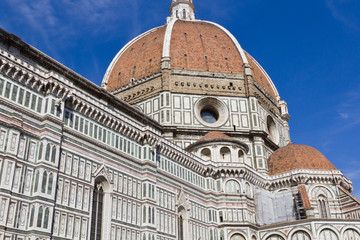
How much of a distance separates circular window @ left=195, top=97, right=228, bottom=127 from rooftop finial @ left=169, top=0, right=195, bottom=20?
25784 millimetres

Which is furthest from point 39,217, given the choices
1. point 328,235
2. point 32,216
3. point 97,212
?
point 328,235

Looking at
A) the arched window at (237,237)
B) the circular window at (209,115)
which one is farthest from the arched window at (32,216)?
the circular window at (209,115)

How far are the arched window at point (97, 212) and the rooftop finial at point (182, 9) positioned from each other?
1864 inches

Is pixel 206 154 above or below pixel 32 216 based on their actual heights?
above

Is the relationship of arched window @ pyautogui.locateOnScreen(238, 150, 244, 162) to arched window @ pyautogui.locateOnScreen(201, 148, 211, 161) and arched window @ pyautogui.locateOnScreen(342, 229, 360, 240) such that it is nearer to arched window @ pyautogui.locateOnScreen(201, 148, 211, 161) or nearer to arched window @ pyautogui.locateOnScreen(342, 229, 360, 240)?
arched window @ pyautogui.locateOnScreen(201, 148, 211, 161)

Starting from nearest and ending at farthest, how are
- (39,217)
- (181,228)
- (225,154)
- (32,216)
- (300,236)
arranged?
(32,216) < (39,217) < (181,228) < (300,236) < (225,154)

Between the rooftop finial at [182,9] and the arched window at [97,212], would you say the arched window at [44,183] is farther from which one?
the rooftop finial at [182,9]

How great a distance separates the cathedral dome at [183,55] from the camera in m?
48.6

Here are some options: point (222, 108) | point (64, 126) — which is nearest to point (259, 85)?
point (222, 108)

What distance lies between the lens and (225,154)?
38.5m

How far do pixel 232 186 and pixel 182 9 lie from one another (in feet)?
131

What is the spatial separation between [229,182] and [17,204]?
21.5m

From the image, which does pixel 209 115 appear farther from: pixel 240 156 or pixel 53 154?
pixel 53 154

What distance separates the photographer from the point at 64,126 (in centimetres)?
2372
